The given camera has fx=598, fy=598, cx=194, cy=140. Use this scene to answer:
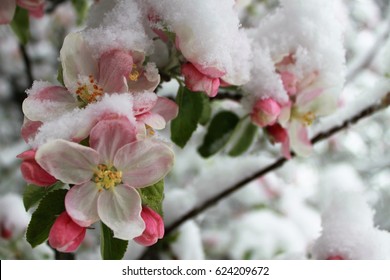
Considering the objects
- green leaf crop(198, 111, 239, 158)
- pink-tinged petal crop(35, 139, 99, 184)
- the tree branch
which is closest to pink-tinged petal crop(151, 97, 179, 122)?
pink-tinged petal crop(35, 139, 99, 184)

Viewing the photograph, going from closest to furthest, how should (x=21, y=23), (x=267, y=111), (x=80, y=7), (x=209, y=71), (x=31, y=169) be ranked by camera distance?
Result: (x=31, y=169)
(x=209, y=71)
(x=267, y=111)
(x=21, y=23)
(x=80, y=7)

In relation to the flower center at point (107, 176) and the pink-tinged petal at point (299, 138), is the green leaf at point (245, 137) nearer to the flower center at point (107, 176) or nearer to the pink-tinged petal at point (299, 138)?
the pink-tinged petal at point (299, 138)

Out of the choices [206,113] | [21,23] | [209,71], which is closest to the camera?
[209,71]

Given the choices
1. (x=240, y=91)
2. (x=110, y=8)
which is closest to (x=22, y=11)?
(x=110, y=8)

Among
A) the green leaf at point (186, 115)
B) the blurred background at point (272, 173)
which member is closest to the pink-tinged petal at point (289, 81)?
the green leaf at point (186, 115)

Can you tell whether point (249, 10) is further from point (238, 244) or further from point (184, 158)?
point (238, 244)

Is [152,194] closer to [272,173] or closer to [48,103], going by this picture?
[48,103]

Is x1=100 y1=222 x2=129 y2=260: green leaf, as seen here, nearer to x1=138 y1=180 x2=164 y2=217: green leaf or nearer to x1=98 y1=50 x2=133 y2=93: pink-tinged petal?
x1=138 y1=180 x2=164 y2=217: green leaf

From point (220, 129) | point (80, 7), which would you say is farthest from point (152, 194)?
point (80, 7)
